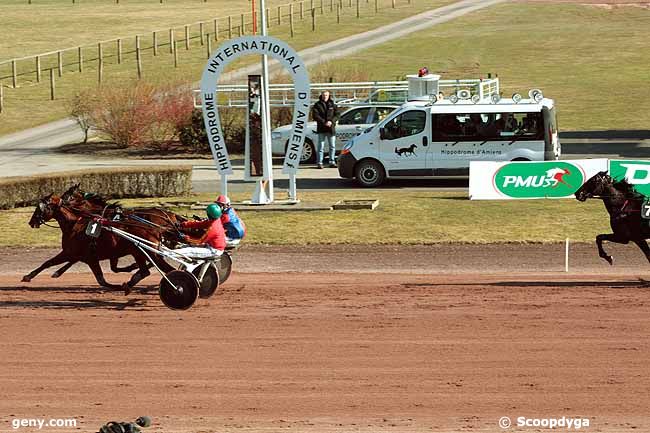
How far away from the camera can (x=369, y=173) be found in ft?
87.0

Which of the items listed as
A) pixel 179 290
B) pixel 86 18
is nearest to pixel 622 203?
pixel 179 290

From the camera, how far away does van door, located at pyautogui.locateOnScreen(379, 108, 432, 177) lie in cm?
2608

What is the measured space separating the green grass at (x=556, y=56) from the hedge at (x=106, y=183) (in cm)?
1816

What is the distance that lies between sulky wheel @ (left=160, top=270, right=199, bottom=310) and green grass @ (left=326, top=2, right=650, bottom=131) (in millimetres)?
26589

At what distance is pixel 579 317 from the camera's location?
1440cm

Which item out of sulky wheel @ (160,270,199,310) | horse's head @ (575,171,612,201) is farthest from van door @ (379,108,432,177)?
sulky wheel @ (160,270,199,310)

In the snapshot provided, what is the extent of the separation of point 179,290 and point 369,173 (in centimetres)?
1236

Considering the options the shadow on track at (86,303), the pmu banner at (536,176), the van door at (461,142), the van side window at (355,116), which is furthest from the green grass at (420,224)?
the van side window at (355,116)

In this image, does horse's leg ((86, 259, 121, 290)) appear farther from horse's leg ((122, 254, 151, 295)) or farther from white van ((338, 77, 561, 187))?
white van ((338, 77, 561, 187))

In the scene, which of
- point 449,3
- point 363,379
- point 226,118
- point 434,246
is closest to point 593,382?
point 363,379

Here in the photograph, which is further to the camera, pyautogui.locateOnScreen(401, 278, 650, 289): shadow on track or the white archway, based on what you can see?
the white archway

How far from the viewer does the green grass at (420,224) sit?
20297 millimetres

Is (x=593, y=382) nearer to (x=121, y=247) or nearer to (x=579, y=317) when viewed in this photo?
(x=579, y=317)

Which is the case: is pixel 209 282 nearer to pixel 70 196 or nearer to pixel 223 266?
Result: pixel 223 266
